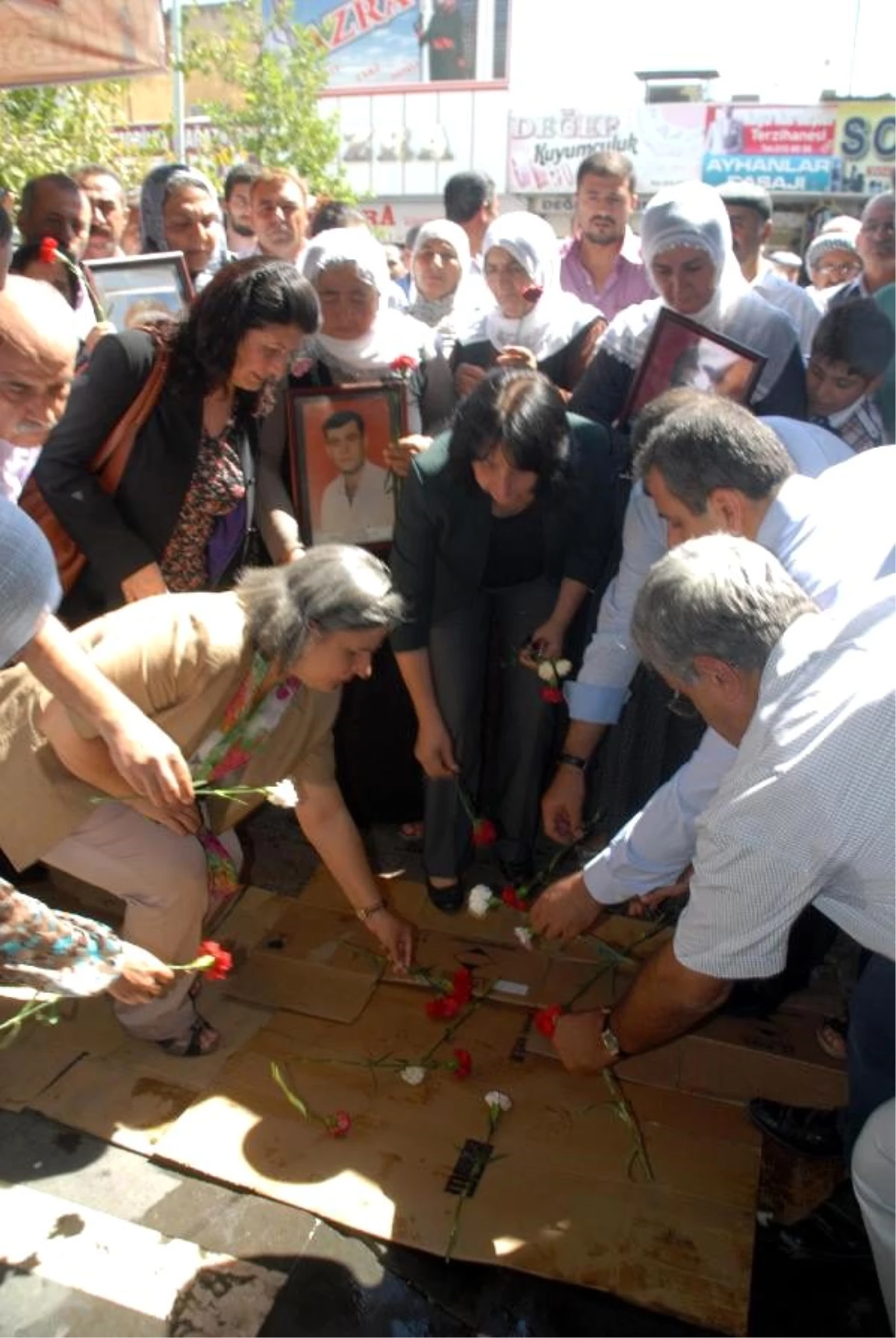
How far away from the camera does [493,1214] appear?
217 centimetres

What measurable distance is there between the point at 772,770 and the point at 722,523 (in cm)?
81

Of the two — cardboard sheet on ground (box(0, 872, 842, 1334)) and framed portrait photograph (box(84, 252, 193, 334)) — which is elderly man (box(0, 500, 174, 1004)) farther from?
framed portrait photograph (box(84, 252, 193, 334))

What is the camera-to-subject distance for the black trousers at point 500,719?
3.04 meters

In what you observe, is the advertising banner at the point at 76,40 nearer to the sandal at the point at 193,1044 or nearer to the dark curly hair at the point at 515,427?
the dark curly hair at the point at 515,427

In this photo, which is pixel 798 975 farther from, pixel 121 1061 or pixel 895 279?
pixel 895 279

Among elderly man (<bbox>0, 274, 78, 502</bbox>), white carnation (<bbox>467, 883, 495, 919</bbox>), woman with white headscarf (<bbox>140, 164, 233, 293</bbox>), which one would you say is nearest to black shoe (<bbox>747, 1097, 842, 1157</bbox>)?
white carnation (<bbox>467, 883, 495, 919</bbox>)

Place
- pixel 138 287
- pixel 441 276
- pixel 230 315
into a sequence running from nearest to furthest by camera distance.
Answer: pixel 230 315
pixel 138 287
pixel 441 276

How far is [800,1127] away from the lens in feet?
7.84

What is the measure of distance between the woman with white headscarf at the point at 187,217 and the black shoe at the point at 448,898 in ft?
7.67

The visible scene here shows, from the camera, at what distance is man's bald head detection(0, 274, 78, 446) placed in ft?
6.89

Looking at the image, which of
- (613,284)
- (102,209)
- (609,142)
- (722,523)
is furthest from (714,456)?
(609,142)

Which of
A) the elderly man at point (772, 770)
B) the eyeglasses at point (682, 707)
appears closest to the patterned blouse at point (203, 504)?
the eyeglasses at point (682, 707)

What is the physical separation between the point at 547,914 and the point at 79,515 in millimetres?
1568

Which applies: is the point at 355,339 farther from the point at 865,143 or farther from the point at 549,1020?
the point at 865,143
